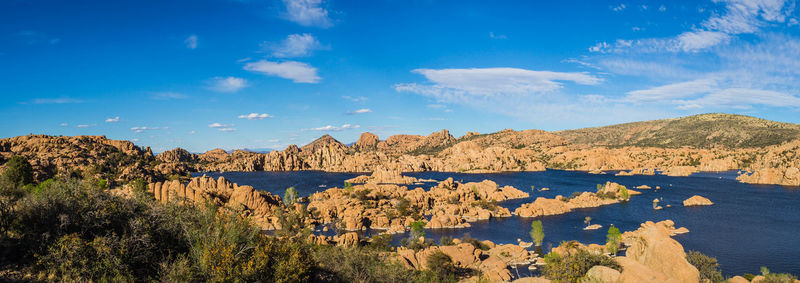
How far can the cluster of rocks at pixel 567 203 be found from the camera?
254 ft

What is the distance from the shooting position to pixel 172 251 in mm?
15328

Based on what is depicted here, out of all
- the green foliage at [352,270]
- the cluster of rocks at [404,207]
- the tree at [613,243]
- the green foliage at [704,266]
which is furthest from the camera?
the cluster of rocks at [404,207]

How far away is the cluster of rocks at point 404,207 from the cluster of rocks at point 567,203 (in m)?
4.52

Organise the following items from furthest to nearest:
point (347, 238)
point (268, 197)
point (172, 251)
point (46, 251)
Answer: point (268, 197), point (347, 238), point (172, 251), point (46, 251)

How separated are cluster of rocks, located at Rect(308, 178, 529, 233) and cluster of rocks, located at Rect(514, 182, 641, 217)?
4.52m

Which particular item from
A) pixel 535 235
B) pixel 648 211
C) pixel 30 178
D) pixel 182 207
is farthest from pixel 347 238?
pixel 648 211

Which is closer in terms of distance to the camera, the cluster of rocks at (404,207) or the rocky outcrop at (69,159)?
the cluster of rocks at (404,207)

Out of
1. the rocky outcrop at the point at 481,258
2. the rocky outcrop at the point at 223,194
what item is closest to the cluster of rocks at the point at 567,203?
the rocky outcrop at the point at 481,258

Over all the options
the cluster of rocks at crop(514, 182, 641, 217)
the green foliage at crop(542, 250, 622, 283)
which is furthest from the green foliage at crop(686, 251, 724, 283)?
the cluster of rocks at crop(514, 182, 641, 217)

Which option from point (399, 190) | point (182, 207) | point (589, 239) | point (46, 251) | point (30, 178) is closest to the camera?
point (46, 251)

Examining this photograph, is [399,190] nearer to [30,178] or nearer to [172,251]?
[30,178]

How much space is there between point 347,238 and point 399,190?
146 feet

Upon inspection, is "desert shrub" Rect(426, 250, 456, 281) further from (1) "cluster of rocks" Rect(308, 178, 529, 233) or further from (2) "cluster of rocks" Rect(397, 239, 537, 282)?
(1) "cluster of rocks" Rect(308, 178, 529, 233)

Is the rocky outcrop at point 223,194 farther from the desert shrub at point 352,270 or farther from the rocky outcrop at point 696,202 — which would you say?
the rocky outcrop at point 696,202
